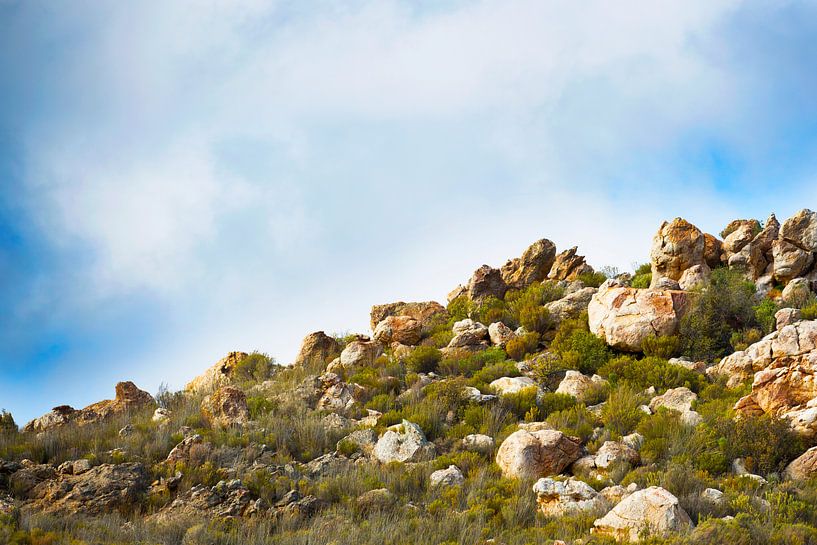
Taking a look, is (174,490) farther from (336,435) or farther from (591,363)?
(591,363)

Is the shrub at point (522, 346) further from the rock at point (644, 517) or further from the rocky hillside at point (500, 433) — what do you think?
the rock at point (644, 517)

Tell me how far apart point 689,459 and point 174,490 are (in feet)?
26.1

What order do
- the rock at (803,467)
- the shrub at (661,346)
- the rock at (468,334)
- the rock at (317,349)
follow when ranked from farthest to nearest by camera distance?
the rock at (317,349) → the rock at (468,334) → the shrub at (661,346) → the rock at (803,467)

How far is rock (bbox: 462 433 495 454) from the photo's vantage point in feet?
38.7

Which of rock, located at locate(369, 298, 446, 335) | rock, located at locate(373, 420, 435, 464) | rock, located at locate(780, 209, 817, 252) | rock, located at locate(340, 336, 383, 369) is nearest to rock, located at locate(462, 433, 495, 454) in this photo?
rock, located at locate(373, 420, 435, 464)

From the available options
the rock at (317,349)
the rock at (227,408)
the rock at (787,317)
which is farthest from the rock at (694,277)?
the rock at (227,408)

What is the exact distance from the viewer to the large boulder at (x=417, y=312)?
70.2 ft

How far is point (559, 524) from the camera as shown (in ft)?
28.8

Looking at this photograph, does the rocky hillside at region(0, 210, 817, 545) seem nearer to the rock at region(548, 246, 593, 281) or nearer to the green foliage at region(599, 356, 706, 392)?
the green foliage at region(599, 356, 706, 392)

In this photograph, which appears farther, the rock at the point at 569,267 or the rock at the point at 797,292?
the rock at the point at 569,267

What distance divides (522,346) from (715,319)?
4681 mm

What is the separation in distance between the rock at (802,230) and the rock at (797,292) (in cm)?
110

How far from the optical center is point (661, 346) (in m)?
15.7

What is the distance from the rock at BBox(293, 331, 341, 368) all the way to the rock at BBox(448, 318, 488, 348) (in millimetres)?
3541
